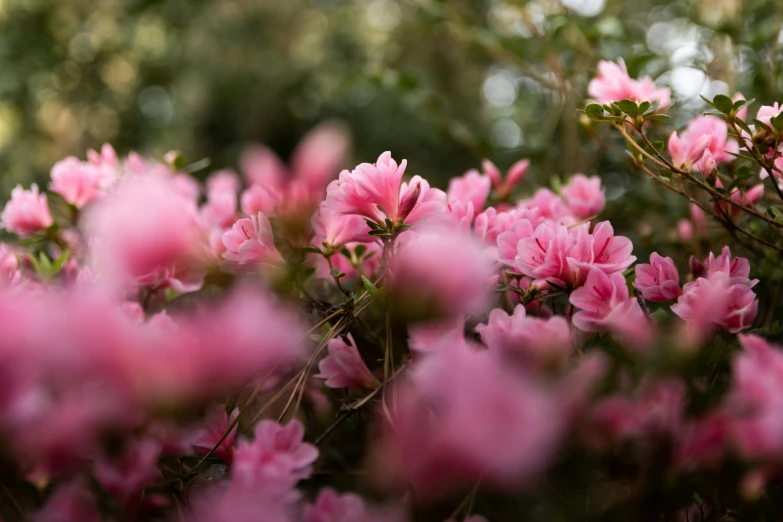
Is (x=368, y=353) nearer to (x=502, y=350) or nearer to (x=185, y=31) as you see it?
(x=502, y=350)

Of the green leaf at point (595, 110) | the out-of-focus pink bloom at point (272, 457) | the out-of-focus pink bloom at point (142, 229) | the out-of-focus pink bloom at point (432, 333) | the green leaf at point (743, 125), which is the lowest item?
the out-of-focus pink bloom at point (272, 457)

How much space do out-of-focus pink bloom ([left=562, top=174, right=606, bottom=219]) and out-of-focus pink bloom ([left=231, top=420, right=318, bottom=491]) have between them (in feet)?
1.82

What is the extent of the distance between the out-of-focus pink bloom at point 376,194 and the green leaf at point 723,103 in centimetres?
33

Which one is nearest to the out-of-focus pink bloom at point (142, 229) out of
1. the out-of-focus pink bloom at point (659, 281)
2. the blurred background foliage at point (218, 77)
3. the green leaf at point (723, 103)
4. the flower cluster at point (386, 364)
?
the flower cluster at point (386, 364)

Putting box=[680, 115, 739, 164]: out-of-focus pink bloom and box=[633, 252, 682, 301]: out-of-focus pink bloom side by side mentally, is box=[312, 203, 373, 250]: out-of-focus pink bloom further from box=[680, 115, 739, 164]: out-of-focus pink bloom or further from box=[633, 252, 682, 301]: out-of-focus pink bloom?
box=[680, 115, 739, 164]: out-of-focus pink bloom

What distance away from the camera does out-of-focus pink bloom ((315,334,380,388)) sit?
0.65m

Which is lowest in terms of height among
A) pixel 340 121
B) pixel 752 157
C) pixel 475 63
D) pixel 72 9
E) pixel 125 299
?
pixel 340 121

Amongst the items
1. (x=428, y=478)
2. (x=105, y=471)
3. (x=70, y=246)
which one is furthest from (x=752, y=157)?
(x=70, y=246)

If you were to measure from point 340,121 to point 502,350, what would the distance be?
464 centimetres

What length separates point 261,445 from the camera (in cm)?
55

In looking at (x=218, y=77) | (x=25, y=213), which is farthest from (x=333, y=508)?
(x=218, y=77)

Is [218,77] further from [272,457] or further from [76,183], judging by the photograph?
[272,457]

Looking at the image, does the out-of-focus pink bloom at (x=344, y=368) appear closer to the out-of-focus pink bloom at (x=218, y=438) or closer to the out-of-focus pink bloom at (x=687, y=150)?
the out-of-focus pink bloom at (x=218, y=438)

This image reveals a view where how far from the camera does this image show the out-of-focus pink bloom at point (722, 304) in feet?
1.77
